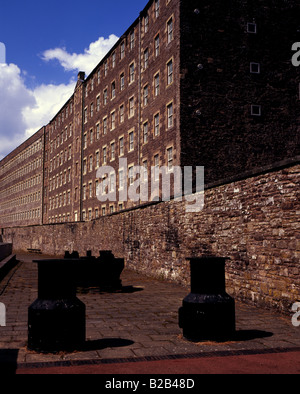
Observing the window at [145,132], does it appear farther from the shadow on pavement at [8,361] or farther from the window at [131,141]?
the shadow on pavement at [8,361]

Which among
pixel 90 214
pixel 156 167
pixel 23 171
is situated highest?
pixel 23 171

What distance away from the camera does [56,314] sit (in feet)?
17.3

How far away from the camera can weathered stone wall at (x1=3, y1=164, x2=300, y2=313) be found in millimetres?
8102

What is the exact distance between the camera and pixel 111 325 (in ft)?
23.1

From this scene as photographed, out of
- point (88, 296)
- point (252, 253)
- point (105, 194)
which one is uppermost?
point (105, 194)

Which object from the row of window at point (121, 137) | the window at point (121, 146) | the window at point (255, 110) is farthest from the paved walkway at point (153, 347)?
the window at point (121, 146)

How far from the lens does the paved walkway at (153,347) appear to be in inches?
177

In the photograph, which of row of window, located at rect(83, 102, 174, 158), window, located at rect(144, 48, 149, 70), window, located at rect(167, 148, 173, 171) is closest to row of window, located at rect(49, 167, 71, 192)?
row of window, located at rect(83, 102, 174, 158)

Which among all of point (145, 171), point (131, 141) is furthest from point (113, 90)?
point (145, 171)

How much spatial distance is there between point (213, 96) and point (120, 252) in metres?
9.22

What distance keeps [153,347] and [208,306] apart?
35.1 inches

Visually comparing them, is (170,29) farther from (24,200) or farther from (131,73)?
(24,200)
